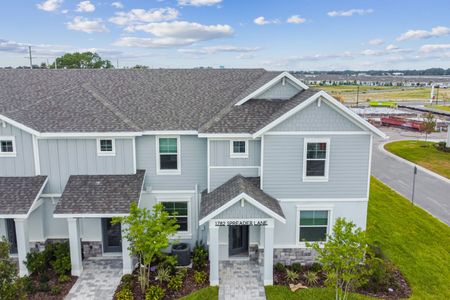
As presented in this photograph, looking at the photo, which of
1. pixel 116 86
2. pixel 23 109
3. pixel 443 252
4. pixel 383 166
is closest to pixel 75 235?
pixel 23 109

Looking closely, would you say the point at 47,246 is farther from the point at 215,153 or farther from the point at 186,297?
the point at 215,153

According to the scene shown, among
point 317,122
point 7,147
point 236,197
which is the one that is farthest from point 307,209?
point 7,147

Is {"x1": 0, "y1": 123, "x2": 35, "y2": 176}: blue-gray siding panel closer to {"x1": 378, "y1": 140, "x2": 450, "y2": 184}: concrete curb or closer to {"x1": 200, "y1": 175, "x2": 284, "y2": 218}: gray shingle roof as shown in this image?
{"x1": 200, "y1": 175, "x2": 284, "y2": 218}: gray shingle roof

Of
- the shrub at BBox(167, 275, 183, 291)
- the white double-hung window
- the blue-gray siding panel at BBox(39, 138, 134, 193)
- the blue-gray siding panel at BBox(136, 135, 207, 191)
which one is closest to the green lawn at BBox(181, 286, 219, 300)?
the shrub at BBox(167, 275, 183, 291)

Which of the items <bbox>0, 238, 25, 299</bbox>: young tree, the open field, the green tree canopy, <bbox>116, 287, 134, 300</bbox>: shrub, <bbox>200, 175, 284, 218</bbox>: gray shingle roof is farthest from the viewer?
the open field

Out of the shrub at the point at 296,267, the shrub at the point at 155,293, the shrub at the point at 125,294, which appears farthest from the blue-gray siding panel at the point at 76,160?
the shrub at the point at 296,267

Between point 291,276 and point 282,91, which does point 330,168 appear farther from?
point 291,276
